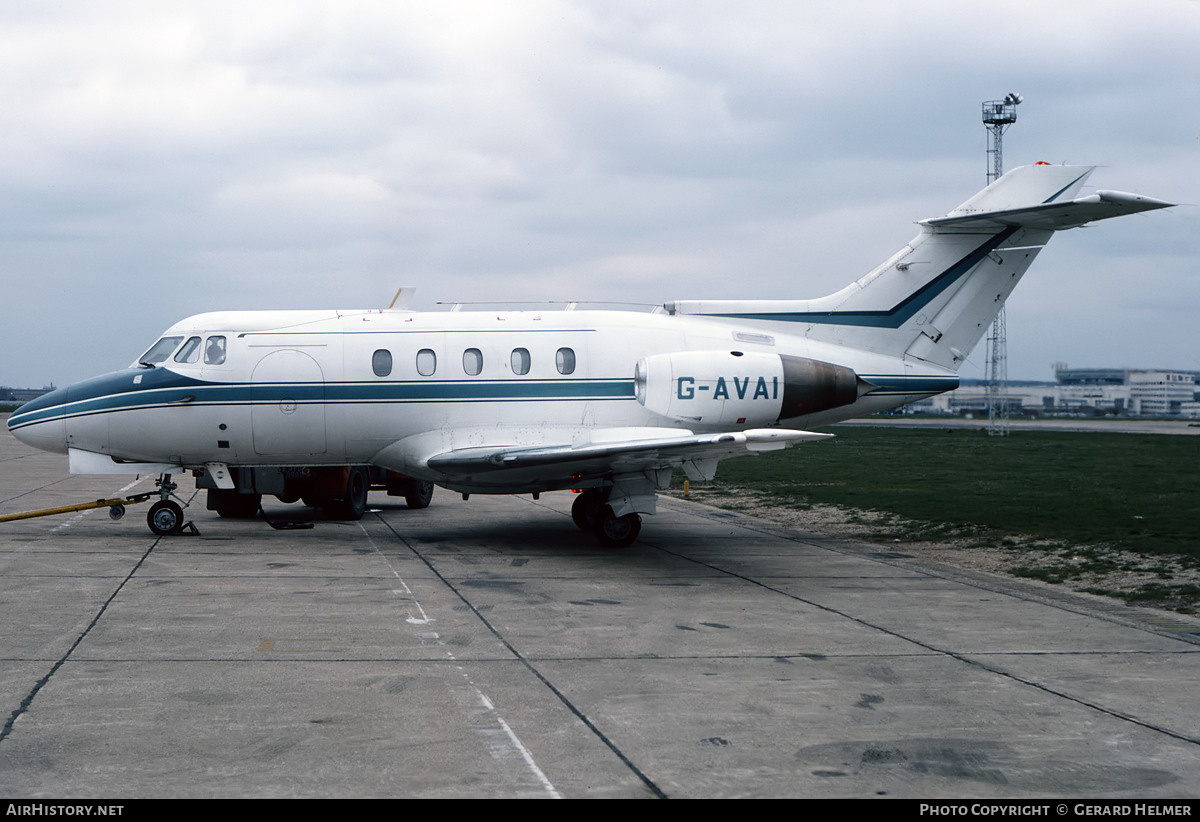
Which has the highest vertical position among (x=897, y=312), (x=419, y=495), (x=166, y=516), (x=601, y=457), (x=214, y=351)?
(x=897, y=312)

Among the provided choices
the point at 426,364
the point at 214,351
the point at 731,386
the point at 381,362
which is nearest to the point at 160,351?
the point at 214,351

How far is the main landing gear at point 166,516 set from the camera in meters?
18.1

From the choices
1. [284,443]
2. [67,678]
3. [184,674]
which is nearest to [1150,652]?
[184,674]

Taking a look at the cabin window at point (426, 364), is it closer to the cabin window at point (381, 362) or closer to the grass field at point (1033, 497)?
the cabin window at point (381, 362)

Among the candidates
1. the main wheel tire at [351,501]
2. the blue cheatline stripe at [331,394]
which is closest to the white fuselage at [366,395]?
the blue cheatline stripe at [331,394]

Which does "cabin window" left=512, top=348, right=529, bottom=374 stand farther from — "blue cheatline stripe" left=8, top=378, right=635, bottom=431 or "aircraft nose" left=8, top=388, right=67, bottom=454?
"aircraft nose" left=8, top=388, right=67, bottom=454

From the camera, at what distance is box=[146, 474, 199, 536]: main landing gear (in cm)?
1809

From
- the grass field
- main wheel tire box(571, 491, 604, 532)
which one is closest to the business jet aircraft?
main wheel tire box(571, 491, 604, 532)

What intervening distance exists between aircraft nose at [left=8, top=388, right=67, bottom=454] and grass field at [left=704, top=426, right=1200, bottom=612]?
47.1 feet

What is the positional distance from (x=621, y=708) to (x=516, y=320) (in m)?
11.0

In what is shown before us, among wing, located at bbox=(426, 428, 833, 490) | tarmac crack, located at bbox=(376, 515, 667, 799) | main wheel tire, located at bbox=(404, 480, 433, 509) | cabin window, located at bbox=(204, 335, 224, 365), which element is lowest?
main wheel tire, located at bbox=(404, 480, 433, 509)

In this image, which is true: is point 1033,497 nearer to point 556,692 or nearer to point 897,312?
point 897,312

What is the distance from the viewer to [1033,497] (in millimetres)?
25594

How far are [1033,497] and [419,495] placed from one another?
1388 centimetres
